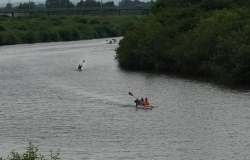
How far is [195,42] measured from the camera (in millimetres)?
78688

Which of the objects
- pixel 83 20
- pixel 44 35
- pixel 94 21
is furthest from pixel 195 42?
pixel 83 20

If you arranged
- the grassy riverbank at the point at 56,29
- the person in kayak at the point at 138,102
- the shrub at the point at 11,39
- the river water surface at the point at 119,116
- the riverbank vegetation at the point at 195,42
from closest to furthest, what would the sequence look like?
the river water surface at the point at 119,116 → the person in kayak at the point at 138,102 → the riverbank vegetation at the point at 195,42 → the shrub at the point at 11,39 → the grassy riverbank at the point at 56,29

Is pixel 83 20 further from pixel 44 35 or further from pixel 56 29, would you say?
pixel 44 35

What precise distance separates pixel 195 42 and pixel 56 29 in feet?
239

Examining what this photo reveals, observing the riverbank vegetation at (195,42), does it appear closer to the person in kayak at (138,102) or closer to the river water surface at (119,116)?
the river water surface at (119,116)

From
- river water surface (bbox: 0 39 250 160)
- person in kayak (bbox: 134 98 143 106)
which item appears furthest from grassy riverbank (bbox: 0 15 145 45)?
person in kayak (bbox: 134 98 143 106)

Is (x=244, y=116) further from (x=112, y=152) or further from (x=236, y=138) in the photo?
(x=112, y=152)

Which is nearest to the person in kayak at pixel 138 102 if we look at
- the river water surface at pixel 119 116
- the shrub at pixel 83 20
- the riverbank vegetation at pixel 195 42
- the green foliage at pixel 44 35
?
the river water surface at pixel 119 116

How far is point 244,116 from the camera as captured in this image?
51125 millimetres

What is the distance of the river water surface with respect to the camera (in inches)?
1644

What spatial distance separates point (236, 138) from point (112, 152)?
26.2 feet

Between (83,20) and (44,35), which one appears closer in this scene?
(44,35)

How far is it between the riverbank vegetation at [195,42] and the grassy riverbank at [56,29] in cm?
4072

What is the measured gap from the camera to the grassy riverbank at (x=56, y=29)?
13900cm
